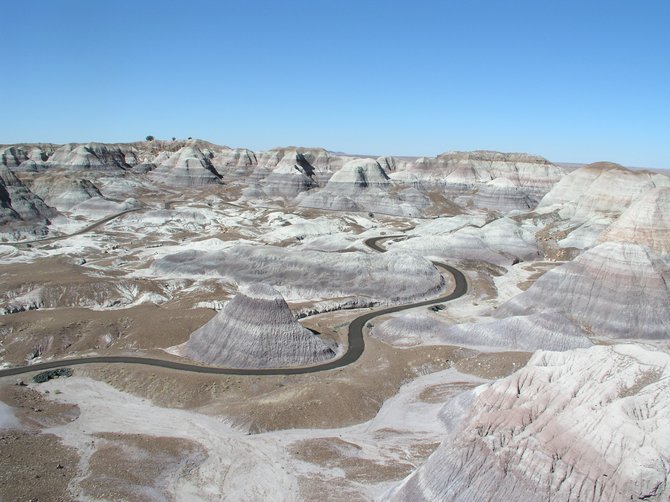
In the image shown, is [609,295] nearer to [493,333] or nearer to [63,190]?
[493,333]

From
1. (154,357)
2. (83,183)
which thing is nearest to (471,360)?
(154,357)

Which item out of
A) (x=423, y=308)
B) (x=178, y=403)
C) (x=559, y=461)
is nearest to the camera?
(x=559, y=461)

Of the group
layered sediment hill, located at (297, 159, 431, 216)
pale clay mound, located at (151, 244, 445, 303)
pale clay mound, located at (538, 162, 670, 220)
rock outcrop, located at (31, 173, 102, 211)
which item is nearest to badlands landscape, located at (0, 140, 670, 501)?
pale clay mound, located at (151, 244, 445, 303)

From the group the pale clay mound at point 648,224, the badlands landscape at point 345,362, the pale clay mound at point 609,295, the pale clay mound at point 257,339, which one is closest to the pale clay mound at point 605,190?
the badlands landscape at point 345,362

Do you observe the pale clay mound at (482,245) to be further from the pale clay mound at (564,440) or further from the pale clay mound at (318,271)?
the pale clay mound at (564,440)

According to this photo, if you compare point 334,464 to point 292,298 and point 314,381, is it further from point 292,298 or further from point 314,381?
point 292,298

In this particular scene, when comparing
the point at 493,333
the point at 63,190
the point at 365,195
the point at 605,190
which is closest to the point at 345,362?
the point at 493,333
